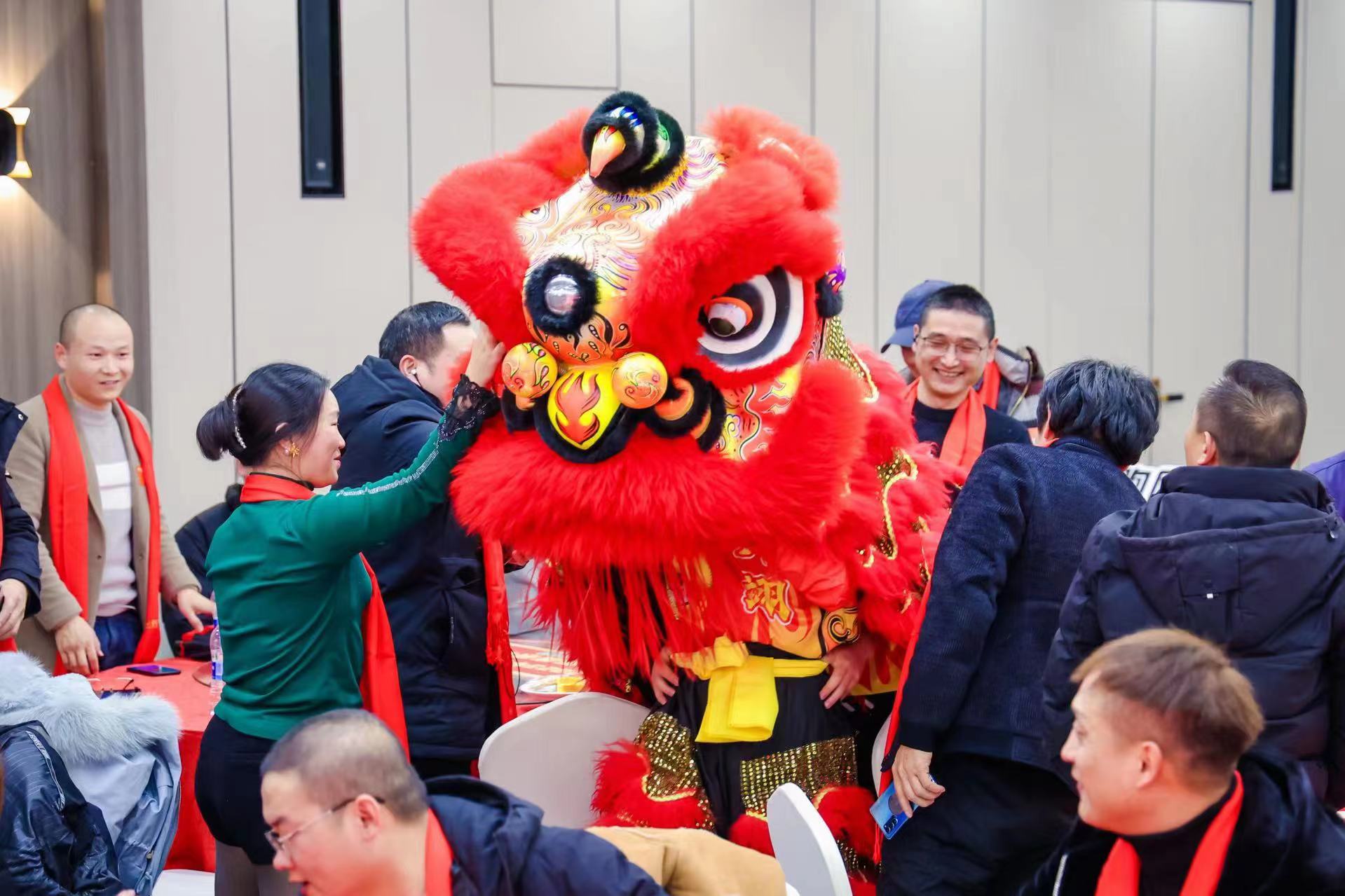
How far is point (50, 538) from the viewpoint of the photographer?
11.7 ft

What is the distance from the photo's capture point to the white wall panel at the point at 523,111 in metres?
5.64

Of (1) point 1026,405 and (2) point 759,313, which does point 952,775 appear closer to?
(2) point 759,313

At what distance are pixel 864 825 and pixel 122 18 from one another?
4200 millimetres

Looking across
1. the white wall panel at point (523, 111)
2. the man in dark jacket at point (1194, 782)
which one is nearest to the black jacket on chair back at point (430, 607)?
the man in dark jacket at point (1194, 782)

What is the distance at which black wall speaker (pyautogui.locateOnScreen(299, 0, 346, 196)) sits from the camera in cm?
533

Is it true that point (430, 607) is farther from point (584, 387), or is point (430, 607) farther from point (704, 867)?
point (704, 867)

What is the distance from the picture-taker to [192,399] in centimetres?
538

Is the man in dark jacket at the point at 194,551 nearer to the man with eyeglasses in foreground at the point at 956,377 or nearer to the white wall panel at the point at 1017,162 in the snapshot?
the man with eyeglasses in foreground at the point at 956,377

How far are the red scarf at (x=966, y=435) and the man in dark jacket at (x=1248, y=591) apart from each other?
1.30 m

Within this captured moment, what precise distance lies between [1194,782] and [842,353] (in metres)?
1.00

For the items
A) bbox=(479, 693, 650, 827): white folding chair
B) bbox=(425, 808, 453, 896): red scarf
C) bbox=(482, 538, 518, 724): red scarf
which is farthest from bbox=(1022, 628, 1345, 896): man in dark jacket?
bbox=(482, 538, 518, 724): red scarf

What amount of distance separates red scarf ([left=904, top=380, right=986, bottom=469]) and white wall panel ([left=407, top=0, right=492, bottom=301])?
2.68 metres

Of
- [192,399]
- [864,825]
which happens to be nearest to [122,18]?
[192,399]

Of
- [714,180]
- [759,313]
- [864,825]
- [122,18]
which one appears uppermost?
[122,18]
